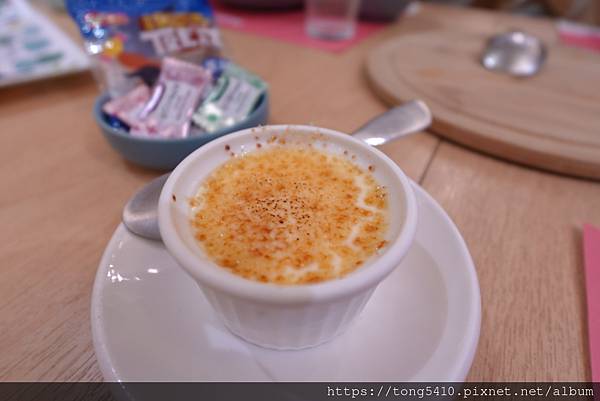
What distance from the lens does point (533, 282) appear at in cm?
61

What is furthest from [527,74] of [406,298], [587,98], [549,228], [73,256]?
[73,256]

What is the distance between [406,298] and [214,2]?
159 centimetres

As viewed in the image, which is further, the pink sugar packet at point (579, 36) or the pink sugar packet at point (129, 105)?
the pink sugar packet at point (579, 36)

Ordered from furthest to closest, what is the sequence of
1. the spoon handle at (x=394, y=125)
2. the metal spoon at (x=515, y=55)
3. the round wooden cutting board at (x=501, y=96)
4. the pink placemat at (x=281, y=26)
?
the pink placemat at (x=281, y=26), the metal spoon at (x=515, y=55), the round wooden cutting board at (x=501, y=96), the spoon handle at (x=394, y=125)

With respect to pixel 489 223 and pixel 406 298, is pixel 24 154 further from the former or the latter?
→ pixel 489 223

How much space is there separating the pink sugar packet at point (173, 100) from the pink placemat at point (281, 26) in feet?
2.02

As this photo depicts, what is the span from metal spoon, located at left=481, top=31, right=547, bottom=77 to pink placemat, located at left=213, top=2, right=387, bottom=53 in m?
0.46

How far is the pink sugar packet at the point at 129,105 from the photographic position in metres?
0.81

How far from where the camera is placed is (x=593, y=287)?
60cm

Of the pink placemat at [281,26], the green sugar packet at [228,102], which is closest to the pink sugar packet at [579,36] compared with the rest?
the pink placemat at [281,26]

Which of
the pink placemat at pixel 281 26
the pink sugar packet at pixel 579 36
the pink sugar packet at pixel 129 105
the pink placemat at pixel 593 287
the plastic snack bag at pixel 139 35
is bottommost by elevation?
the pink placemat at pixel 593 287

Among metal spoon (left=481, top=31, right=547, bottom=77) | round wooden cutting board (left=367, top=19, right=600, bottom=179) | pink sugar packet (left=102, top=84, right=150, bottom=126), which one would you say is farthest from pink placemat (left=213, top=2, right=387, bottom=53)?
pink sugar packet (left=102, top=84, right=150, bottom=126)

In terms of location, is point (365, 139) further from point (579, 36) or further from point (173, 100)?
point (579, 36)

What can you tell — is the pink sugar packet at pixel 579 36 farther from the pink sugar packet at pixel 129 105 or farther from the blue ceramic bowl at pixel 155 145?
the pink sugar packet at pixel 129 105
